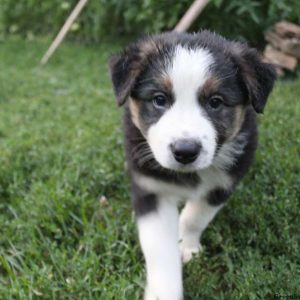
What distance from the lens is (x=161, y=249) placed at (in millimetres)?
2830

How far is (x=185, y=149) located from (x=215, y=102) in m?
0.42

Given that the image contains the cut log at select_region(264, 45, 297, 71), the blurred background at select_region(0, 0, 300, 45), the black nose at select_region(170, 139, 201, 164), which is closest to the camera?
the black nose at select_region(170, 139, 201, 164)

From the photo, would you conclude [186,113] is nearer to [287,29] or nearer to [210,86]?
[210,86]

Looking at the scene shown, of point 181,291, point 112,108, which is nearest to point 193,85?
point 181,291

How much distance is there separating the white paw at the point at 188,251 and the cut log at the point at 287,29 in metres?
4.14

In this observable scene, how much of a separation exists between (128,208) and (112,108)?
243 cm

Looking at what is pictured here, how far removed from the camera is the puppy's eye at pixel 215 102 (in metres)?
2.73

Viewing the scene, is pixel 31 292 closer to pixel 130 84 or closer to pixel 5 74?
pixel 130 84

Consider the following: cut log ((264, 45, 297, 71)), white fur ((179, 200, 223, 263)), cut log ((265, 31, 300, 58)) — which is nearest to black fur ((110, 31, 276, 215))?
white fur ((179, 200, 223, 263))

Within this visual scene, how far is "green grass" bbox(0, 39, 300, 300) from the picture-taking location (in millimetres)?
2848

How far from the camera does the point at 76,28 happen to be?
A: 32.3 feet

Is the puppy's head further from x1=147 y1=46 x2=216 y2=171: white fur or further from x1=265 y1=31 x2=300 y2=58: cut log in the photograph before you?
x1=265 y1=31 x2=300 y2=58: cut log

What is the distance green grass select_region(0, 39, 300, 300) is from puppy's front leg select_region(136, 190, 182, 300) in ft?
0.45

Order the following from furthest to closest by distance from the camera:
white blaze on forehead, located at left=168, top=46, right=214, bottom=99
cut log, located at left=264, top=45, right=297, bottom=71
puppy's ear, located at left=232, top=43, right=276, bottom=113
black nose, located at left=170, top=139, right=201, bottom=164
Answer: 1. cut log, located at left=264, top=45, right=297, bottom=71
2. puppy's ear, located at left=232, top=43, right=276, bottom=113
3. white blaze on forehead, located at left=168, top=46, right=214, bottom=99
4. black nose, located at left=170, top=139, right=201, bottom=164
